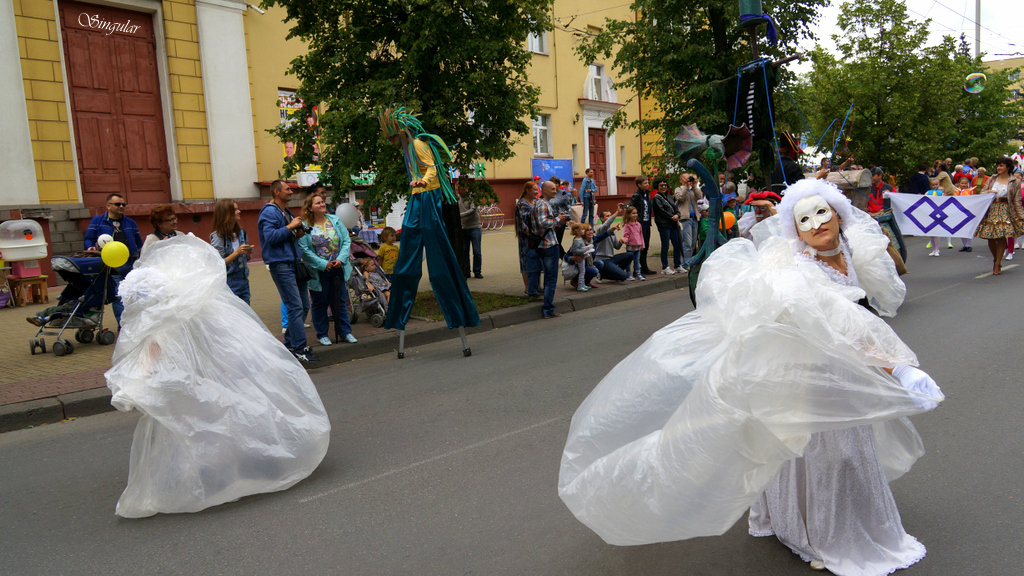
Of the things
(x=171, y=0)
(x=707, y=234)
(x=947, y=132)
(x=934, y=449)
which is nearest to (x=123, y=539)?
(x=934, y=449)

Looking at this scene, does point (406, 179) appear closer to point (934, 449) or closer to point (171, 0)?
point (934, 449)

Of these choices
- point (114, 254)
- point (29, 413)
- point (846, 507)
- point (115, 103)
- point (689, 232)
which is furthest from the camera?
point (115, 103)

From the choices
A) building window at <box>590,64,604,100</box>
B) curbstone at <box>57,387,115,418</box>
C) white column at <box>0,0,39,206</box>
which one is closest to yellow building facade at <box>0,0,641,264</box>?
white column at <box>0,0,39,206</box>

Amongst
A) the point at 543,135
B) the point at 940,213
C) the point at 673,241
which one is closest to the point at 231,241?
the point at 673,241

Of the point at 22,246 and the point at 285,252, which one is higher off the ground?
the point at 22,246

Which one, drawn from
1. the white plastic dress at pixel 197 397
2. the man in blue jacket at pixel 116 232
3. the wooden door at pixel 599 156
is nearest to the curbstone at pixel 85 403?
the man in blue jacket at pixel 116 232

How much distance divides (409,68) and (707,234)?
4.86 metres

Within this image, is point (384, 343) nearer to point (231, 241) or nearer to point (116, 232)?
point (231, 241)

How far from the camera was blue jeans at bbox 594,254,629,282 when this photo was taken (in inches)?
490

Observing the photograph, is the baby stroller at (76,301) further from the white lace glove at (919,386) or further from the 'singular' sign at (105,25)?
the 'singular' sign at (105,25)

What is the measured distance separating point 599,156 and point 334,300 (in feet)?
70.3

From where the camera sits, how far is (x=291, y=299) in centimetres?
761

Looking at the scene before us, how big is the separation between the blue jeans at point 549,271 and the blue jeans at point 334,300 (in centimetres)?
A: 288

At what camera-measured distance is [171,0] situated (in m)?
15.1
